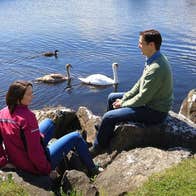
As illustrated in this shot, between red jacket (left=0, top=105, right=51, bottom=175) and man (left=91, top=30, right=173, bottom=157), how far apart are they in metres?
2.14

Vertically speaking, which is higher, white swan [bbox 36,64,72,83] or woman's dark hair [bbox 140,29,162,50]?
woman's dark hair [bbox 140,29,162,50]

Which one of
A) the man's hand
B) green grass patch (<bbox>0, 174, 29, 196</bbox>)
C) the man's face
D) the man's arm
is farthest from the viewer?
the man's hand

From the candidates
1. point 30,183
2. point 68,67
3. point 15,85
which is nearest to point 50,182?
point 30,183

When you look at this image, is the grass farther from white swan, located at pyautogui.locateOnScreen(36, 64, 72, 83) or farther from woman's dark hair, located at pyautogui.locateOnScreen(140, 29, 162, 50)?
white swan, located at pyautogui.locateOnScreen(36, 64, 72, 83)

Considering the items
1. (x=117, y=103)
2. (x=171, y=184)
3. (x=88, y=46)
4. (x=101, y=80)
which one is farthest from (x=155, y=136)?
(x=88, y=46)

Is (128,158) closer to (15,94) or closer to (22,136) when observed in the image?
(22,136)

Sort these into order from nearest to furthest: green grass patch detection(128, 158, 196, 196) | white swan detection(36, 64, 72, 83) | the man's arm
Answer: green grass patch detection(128, 158, 196, 196) → the man's arm → white swan detection(36, 64, 72, 83)

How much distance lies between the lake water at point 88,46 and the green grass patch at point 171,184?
8818 millimetres

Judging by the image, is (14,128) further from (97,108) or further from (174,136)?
(97,108)

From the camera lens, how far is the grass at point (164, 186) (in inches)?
233

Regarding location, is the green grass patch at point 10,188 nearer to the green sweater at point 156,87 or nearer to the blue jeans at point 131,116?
the blue jeans at point 131,116

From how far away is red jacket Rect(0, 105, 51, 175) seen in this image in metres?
6.27

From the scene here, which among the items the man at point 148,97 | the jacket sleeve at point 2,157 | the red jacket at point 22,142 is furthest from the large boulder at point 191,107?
the jacket sleeve at point 2,157

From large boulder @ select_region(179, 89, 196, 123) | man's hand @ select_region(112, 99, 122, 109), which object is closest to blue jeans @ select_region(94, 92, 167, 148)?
man's hand @ select_region(112, 99, 122, 109)
